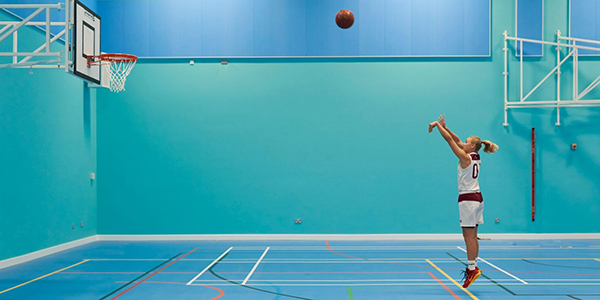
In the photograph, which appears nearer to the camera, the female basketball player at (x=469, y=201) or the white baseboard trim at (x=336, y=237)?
the female basketball player at (x=469, y=201)

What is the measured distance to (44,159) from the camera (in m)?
10.2

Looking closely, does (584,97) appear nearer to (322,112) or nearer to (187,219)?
(322,112)

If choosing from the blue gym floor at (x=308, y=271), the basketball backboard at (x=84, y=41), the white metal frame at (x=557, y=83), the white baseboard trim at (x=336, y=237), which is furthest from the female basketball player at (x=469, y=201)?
the white metal frame at (x=557, y=83)

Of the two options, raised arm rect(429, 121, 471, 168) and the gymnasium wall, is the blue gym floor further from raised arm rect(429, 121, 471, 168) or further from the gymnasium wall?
raised arm rect(429, 121, 471, 168)

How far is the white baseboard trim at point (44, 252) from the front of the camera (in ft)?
29.2

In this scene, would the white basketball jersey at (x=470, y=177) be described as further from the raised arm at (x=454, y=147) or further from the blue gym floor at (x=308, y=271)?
the blue gym floor at (x=308, y=271)

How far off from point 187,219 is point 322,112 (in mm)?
3898

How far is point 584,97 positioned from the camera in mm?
12320

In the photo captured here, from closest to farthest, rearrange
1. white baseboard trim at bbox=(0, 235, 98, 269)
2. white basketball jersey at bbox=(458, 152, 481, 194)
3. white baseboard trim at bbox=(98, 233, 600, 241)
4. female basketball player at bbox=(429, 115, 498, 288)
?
1. female basketball player at bbox=(429, 115, 498, 288)
2. white basketball jersey at bbox=(458, 152, 481, 194)
3. white baseboard trim at bbox=(0, 235, 98, 269)
4. white baseboard trim at bbox=(98, 233, 600, 241)

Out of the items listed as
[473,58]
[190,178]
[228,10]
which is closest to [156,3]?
[228,10]

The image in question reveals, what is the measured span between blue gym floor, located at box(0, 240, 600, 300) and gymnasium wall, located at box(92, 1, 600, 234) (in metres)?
0.87

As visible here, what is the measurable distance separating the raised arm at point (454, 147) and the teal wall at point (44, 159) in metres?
6.83

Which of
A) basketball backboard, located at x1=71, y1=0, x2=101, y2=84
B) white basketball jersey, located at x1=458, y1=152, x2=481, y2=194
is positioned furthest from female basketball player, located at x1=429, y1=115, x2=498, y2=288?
basketball backboard, located at x1=71, y1=0, x2=101, y2=84

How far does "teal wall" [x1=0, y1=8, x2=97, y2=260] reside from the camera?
29.6 feet
